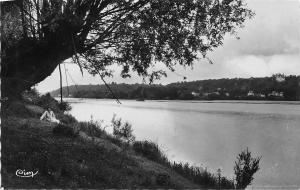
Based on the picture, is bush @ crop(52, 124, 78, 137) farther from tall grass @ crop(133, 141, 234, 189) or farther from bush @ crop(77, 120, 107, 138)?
bush @ crop(77, 120, 107, 138)

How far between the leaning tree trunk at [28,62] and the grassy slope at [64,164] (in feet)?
4.76

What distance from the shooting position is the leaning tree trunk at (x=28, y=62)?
715cm

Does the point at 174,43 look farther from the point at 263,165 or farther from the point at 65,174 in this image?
the point at 263,165

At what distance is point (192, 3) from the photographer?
289 inches

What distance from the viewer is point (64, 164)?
823 cm

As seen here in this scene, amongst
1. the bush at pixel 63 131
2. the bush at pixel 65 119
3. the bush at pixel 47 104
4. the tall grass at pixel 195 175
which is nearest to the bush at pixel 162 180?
the tall grass at pixel 195 175

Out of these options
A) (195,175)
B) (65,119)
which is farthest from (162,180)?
(65,119)

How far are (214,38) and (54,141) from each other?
5048 millimetres

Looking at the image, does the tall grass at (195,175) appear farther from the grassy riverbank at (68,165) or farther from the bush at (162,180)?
the bush at (162,180)

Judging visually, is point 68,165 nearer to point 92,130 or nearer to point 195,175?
point 195,175

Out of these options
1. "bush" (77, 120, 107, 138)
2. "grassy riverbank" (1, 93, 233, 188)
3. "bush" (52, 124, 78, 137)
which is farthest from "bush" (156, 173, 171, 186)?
"bush" (77, 120, 107, 138)

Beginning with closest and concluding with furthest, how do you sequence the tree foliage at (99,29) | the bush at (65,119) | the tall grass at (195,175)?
1. the tree foliage at (99,29)
2. the tall grass at (195,175)
3. the bush at (65,119)

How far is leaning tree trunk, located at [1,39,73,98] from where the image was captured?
7.15 metres

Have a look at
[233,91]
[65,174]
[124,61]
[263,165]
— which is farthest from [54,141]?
[233,91]
